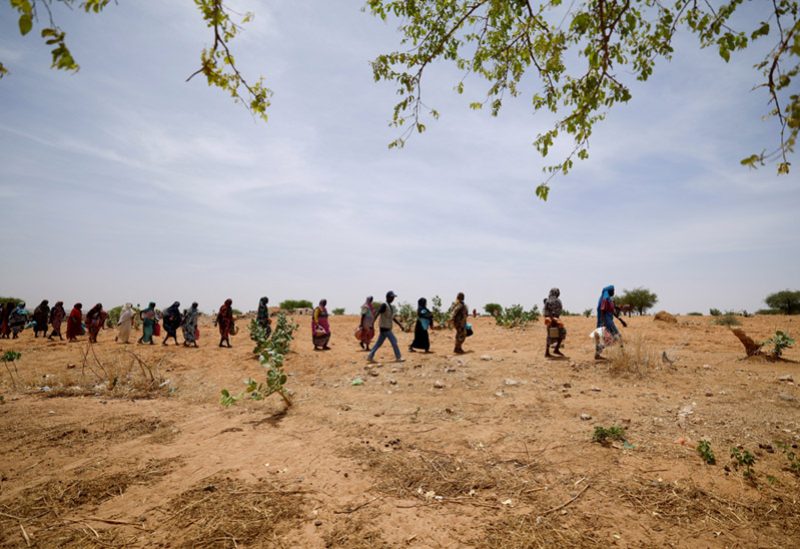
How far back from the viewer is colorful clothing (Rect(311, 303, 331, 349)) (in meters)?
12.6

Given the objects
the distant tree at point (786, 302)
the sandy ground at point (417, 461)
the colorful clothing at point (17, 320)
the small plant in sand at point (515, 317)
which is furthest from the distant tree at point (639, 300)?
the colorful clothing at point (17, 320)

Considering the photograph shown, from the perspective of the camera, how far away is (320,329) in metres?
12.7

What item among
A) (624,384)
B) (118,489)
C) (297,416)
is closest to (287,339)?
(297,416)

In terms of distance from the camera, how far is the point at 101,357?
36.1 feet

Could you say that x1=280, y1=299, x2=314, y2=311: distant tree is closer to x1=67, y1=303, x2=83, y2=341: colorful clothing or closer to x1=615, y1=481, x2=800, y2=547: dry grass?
x1=67, y1=303, x2=83, y2=341: colorful clothing

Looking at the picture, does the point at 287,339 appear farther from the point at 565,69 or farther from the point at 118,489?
the point at 565,69

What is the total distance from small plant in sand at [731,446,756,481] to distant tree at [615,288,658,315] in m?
31.7

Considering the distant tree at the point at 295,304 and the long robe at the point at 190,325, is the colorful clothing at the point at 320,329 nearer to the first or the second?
the long robe at the point at 190,325

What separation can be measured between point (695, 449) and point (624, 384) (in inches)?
114

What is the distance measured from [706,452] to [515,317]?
14.2 metres

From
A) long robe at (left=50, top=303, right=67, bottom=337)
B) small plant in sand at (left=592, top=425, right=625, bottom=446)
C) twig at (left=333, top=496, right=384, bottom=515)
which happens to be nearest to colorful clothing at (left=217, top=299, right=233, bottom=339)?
long robe at (left=50, top=303, right=67, bottom=337)

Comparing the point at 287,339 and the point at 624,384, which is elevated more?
the point at 287,339

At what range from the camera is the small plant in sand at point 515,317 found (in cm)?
1764

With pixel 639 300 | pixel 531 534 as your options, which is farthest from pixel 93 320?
pixel 639 300
